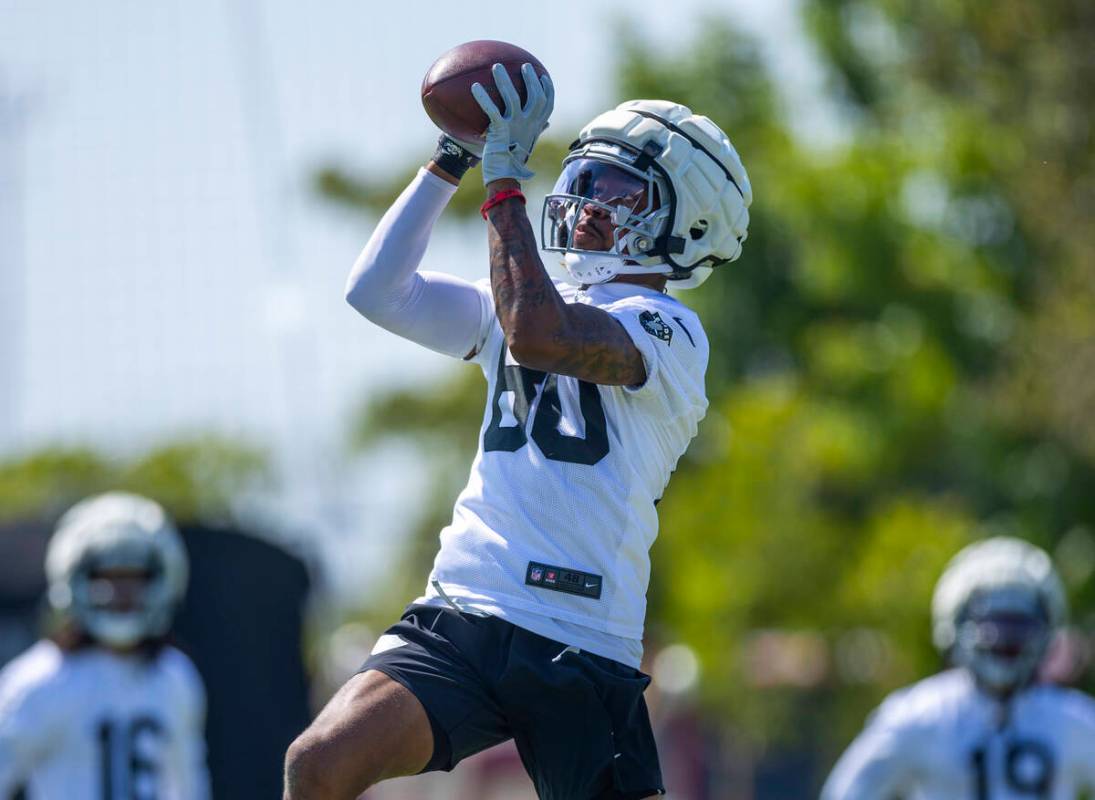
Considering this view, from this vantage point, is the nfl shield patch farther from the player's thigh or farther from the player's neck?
the player's thigh

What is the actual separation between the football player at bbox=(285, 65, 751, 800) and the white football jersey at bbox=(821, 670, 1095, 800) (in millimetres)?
2878

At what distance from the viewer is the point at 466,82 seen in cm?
459

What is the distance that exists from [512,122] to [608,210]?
0.34 meters

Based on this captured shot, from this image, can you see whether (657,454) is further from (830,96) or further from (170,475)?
(170,475)

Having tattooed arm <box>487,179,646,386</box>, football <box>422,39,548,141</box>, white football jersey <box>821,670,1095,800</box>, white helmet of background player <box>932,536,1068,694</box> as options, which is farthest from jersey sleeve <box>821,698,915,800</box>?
football <box>422,39,548,141</box>

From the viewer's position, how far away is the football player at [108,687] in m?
7.12

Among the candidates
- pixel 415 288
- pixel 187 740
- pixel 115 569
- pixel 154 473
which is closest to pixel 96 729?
pixel 187 740

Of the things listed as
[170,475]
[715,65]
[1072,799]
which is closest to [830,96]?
[715,65]

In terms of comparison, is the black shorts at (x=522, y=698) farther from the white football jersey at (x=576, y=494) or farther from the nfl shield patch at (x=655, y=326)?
the nfl shield patch at (x=655, y=326)

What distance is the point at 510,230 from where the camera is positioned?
171 inches

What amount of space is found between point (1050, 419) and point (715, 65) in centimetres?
790

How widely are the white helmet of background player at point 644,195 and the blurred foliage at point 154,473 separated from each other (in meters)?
35.5

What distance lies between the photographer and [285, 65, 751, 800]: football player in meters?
4.30

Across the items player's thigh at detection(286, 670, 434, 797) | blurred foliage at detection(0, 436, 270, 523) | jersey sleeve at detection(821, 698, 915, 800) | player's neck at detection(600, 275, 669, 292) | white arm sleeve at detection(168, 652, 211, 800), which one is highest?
player's neck at detection(600, 275, 669, 292)
